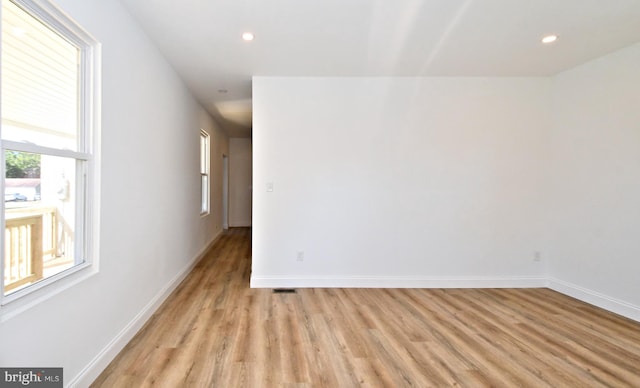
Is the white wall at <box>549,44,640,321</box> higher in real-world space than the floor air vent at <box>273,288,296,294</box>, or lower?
higher

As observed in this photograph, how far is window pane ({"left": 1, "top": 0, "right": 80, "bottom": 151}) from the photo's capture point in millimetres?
1272

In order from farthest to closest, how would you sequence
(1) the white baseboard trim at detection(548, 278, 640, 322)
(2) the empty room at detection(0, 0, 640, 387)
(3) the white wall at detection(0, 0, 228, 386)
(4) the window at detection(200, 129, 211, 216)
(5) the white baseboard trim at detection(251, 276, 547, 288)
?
(4) the window at detection(200, 129, 211, 216), (5) the white baseboard trim at detection(251, 276, 547, 288), (1) the white baseboard trim at detection(548, 278, 640, 322), (2) the empty room at detection(0, 0, 640, 387), (3) the white wall at detection(0, 0, 228, 386)

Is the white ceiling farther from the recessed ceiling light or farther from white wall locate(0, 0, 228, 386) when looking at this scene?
the recessed ceiling light

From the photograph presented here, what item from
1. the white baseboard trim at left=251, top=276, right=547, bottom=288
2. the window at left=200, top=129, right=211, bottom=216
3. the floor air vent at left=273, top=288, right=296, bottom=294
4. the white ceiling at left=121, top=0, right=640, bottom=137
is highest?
the white ceiling at left=121, top=0, right=640, bottom=137

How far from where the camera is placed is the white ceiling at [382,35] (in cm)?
212

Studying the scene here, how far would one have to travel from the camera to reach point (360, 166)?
11.4 feet

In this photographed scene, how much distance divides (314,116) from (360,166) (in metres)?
0.83

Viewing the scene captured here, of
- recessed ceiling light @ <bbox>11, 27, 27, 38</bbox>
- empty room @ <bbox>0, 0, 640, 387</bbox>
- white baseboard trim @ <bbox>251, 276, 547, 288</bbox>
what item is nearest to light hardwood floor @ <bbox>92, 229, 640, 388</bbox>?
empty room @ <bbox>0, 0, 640, 387</bbox>

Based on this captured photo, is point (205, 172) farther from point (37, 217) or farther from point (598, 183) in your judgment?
point (598, 183)

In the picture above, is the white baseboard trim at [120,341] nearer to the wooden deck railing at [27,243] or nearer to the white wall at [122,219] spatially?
the white wall at [122,219]

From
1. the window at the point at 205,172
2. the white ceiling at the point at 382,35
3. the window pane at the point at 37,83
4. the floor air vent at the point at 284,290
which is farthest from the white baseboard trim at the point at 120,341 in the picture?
the white ceiling at the point at 382,35

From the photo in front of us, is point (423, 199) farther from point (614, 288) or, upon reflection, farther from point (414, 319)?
point (614, 288)

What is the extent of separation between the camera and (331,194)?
3.46 meters

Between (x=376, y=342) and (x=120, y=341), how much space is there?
191 cm
